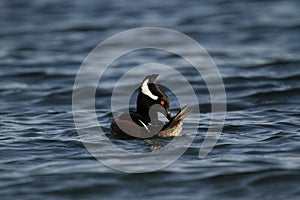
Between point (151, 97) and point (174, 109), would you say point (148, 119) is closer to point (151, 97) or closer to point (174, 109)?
point (151, 97)

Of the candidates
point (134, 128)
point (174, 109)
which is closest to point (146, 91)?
point (134, 128)

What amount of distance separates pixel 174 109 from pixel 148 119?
2734mm

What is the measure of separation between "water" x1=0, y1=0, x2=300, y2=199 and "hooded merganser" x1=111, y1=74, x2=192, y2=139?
0.76 ft

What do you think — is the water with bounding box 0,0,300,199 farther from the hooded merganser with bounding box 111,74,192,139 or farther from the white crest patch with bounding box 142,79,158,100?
the white crest patch with bounding box 142,79,158,100

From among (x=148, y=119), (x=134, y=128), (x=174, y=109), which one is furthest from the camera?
(x=174, y=109)

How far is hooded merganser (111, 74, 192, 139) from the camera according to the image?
35.7 feet

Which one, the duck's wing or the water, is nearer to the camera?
the water

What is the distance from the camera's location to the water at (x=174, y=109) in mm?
9570

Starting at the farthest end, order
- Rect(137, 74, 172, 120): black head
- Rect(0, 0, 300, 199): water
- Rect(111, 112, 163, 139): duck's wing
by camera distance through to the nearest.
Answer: Rect(137, 74, 172, 120): black head < Rect(111, 112, 163, 139): duck's wing < Rect(0, 0, 300, 199): water

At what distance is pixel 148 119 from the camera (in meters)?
11.0

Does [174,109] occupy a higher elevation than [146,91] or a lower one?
lower

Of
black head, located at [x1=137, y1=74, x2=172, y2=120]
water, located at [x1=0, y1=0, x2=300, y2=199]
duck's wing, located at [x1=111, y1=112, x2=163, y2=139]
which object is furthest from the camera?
black head, located at [x1=137, y1=74, x2=172, y2=120]

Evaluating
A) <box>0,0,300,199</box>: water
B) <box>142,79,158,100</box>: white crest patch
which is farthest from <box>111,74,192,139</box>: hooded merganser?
<box>0,0,300,199</box>: water

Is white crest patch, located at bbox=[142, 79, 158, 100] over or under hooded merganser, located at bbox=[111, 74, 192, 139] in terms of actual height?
over
